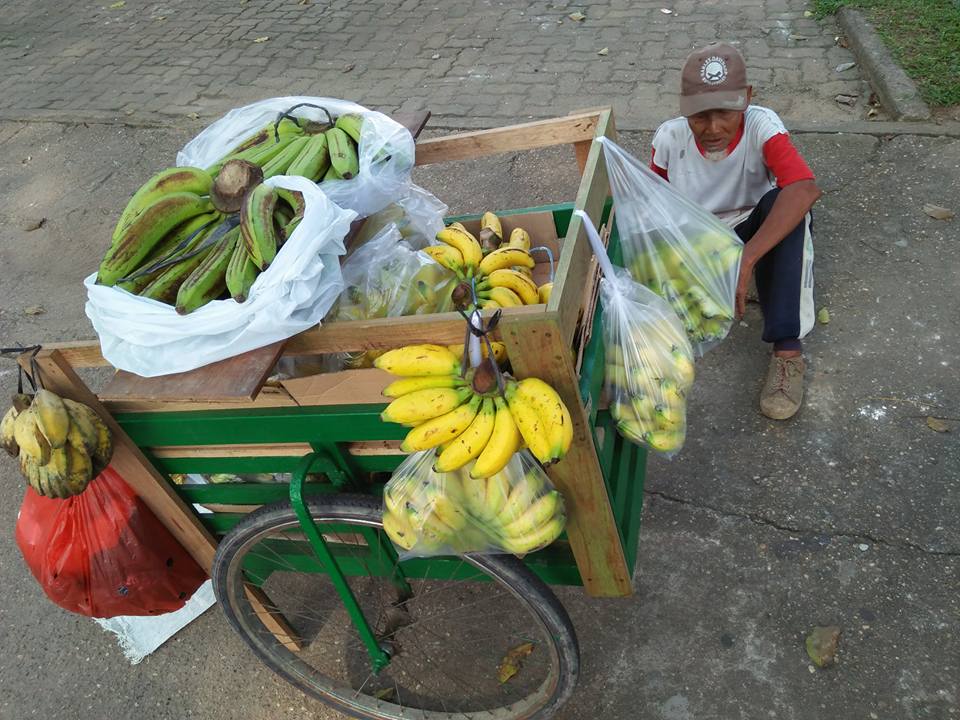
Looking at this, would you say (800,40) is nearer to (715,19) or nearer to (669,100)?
(715,19)

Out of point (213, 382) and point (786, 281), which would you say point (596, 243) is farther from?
point (786, 281)

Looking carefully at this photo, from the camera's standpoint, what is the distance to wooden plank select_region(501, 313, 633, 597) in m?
1.49

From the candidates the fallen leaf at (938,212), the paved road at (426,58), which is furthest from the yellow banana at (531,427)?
the paved road at (426,58)

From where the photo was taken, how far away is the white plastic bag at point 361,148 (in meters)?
2.10

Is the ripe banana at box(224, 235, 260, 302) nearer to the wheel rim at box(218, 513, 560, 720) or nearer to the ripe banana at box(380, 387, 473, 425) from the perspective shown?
the ripe banana at box(380, 387, 473, 425)

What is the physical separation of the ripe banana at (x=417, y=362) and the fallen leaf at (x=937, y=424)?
2.24 metres

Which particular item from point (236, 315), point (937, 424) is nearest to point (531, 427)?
point (236, 315)

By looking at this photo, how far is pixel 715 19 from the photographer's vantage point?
5828mm

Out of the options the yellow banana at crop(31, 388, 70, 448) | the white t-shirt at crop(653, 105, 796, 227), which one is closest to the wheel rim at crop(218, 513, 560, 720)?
the yellow banana at crop(31, 388, 70, 448)

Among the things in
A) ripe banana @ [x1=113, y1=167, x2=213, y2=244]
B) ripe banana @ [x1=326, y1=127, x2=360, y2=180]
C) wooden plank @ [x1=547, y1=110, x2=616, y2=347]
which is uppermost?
ripe banana @ [x1=113, y1=167, x2=213, y2=244]

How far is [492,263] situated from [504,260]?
0.15ft

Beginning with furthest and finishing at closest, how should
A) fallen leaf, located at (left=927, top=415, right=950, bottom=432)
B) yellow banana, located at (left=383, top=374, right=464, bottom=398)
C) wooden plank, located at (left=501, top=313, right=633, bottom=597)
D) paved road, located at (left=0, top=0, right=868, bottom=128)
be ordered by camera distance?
paved road, located at (left=0, top=0, right=868, bottom=128), fallen leaf, located at (left=927, top=415, right=950, bottom=432), yellow banana, located at (left=383, top=374, right=464, bottom=398), wooden plank, located at (left=501, top=313, right=633, bottom=597)

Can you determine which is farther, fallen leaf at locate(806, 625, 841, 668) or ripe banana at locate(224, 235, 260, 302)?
fallen leaf at locate(806, 625, 841, 668)

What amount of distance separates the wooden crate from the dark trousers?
1008mm
